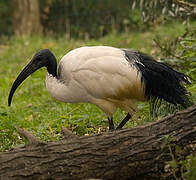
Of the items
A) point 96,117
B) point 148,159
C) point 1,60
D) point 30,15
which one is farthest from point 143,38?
point 148,159

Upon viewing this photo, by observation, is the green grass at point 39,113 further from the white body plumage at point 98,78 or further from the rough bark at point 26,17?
the rough bark at point 26,17

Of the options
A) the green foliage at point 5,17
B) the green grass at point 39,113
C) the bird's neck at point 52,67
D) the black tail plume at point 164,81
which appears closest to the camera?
the black tail plume at point 164,81

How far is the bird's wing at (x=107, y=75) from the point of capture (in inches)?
185

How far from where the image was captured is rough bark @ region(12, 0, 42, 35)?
49.5 feet

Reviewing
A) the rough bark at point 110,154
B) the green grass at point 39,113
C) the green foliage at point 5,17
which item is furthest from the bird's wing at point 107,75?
the green foliage at point 5,17

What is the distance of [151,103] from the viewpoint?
5059 millimetres

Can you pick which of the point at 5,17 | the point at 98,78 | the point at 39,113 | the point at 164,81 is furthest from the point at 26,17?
the point at 164,81

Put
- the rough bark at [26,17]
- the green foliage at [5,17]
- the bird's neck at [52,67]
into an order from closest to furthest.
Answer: the bird's neck at [52,67] < the rough bark at [26,17] < the green foliage at [5,17]

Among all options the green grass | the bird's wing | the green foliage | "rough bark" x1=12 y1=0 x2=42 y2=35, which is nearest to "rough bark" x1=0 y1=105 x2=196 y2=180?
the bird's wing

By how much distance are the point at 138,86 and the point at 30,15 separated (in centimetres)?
1116

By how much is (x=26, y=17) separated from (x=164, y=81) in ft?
37.1

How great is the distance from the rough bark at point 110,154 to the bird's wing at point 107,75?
3.58 ft

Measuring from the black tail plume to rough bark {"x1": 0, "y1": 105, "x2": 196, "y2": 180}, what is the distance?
0.96m

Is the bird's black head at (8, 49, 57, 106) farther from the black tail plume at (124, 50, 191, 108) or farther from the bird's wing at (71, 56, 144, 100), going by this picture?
the black tail plume at (124, 50, 191, 108)
